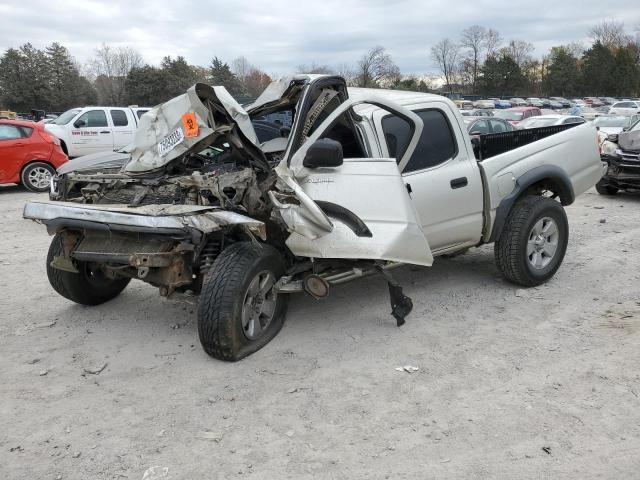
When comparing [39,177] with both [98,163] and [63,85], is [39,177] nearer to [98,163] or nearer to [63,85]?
[98,163]

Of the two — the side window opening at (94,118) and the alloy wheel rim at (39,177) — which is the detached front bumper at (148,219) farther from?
the side window opening at (94,118)

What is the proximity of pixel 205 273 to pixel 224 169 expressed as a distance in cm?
96

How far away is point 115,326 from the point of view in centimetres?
475

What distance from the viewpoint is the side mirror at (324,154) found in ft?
13.0

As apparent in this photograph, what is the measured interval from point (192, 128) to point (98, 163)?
1.77 metres

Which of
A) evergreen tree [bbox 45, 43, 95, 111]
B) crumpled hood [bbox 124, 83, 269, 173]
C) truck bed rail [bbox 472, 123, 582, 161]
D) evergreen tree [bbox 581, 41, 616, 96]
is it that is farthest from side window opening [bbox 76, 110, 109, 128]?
evergreen tree [bbox 581, 41, 616, 96]

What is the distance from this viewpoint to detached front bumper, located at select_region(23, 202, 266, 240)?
12.1 feet

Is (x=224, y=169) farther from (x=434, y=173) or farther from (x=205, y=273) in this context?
(x=434, y=173)

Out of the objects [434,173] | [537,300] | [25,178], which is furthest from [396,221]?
[25,178]

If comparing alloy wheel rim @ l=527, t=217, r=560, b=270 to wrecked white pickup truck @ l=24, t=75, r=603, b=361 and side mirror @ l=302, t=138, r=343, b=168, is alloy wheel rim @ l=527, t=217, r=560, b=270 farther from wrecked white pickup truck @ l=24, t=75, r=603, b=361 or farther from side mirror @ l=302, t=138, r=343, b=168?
side mirror @ l=302, t=138, r=343, b=168

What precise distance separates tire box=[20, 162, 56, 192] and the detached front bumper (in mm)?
9135

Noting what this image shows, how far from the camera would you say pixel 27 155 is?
12.0 meters

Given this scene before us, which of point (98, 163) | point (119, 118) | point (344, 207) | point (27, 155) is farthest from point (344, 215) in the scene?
point (119, 118)

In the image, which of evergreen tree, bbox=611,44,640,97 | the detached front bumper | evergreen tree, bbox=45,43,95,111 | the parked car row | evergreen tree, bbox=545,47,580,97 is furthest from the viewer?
evergreen tree, bbox=545,47,580,97
